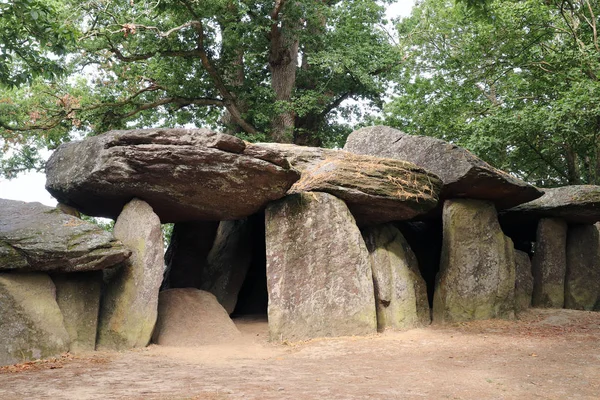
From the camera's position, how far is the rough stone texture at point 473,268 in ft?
33.6

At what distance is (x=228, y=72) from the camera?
17344 millimetres

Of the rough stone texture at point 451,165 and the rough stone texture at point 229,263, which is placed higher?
the rough stone texture at point 451,165

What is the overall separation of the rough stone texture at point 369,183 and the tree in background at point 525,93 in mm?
4285

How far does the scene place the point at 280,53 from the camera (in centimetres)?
1725

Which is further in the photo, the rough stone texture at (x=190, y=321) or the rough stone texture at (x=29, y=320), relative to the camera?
the rough stone texture at (x=190, y=321)

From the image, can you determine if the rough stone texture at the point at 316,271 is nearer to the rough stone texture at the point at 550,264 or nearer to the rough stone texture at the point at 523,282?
the rough stone texture at the point at 523,282

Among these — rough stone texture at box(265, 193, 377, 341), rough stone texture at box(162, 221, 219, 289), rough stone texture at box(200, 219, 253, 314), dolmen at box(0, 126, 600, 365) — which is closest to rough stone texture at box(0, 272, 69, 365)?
dolmen at box(0, 126, 600, 365)

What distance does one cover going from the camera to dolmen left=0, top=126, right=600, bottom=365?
24.5ft

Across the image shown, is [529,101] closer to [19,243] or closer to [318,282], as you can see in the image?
[318,282]

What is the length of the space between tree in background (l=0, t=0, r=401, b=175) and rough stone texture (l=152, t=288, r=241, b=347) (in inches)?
313

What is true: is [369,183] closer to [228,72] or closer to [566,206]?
[566,206]

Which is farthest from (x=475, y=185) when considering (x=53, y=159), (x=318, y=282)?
(x=53, y=159)

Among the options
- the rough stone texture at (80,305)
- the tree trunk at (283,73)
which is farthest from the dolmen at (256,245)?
the tree trunk at (283,73)

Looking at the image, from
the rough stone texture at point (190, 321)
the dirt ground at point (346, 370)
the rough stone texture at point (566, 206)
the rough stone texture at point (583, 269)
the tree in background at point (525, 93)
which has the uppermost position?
the tree in background at point (525, 93)
